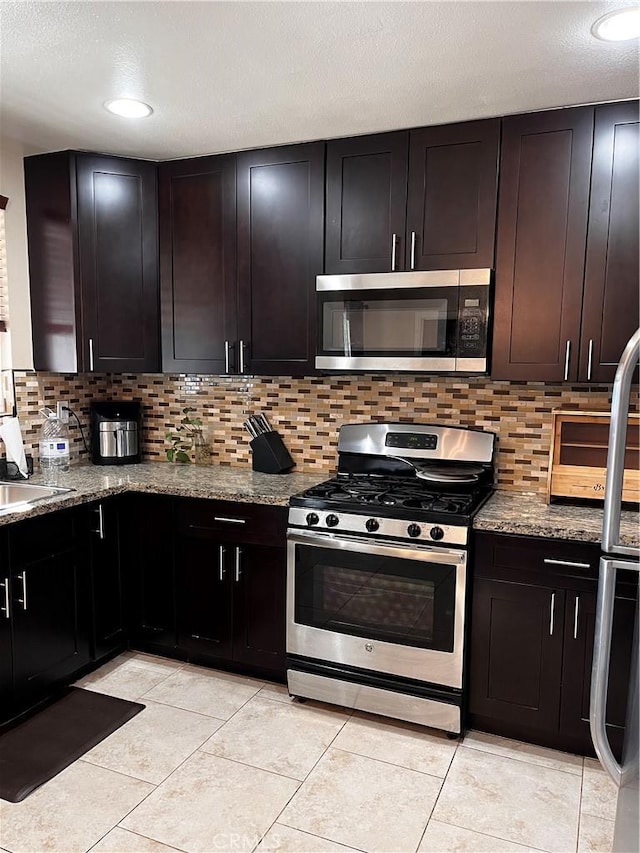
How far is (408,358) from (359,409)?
561mm

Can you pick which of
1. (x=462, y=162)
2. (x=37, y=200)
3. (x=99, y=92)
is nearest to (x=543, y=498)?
(x=462, y=162)

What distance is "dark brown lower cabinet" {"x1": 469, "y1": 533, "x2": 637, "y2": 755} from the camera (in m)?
2.33

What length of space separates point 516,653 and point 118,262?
256cm

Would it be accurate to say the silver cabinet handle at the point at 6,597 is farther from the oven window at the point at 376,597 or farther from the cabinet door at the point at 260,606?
the oven window at the point at 376,597

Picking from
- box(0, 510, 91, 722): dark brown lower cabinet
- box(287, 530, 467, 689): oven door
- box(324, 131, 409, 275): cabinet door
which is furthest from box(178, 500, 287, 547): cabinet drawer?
box(324, 131, 409, 275): cabinet door

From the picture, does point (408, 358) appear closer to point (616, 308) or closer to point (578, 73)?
point (616, 308)

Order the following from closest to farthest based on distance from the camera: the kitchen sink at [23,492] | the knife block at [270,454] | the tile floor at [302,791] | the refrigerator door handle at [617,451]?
the refrigerator door handle at [617,451], the tile floor at [302,791], the kitchen sink at [23,492], the knife block at [270,454]

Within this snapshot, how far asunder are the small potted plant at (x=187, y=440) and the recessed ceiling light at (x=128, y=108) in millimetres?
1556

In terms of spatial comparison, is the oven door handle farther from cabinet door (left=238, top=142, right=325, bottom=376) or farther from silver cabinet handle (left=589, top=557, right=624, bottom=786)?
silver cabinet handle (left=589, top=557, right=624, bottom=786)

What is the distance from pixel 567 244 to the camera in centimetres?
251

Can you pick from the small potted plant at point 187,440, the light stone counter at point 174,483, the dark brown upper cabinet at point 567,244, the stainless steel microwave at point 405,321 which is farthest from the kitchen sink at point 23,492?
the dark brown upper cabinet at point 567,244

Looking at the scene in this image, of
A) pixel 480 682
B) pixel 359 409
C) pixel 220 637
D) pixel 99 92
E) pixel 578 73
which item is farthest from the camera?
pixel 359 409

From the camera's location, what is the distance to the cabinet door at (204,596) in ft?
9.66

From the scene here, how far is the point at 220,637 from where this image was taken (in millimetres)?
2977
